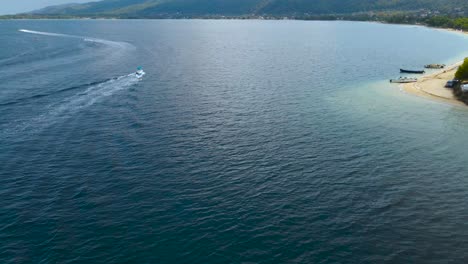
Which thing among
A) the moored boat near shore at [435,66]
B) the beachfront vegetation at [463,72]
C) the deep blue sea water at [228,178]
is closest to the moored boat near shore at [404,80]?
the beachfront vegetation at [463,72]

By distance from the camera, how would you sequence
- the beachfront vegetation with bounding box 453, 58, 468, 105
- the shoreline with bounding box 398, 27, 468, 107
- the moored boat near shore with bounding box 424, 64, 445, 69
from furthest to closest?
the moored boat near shore with bounding box 424, 64, 445, 69 < the shoreline with bounding box 398, 27, 468, 107 < the beachfront vegetation with bounding box 453, 58, 468, 105

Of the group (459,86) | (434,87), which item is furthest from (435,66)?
(459,86)

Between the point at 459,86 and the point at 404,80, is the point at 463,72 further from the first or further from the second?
the point at 404,80

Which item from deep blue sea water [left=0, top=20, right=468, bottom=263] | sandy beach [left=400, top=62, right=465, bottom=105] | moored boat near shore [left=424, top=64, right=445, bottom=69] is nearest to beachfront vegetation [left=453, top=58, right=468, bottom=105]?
sandy beach [left=400, top=62, right=465, bottom=105]

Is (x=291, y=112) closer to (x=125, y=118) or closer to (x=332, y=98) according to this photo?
(x=332, y=98)

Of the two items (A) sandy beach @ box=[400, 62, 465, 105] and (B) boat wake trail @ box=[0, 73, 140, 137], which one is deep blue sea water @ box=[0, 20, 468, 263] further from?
(A) sandy beach @ box=[400, 62, 465, 105]
